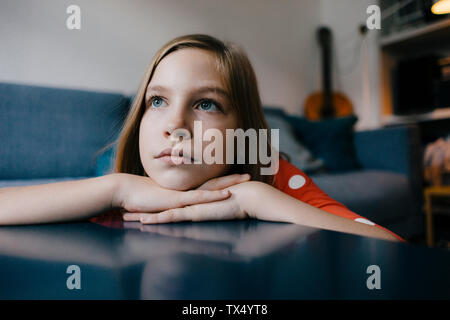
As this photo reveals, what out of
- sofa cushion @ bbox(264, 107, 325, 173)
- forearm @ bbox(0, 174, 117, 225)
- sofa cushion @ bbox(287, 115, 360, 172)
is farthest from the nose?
sofa cushion @ bbox(287, 115, 360, 172)

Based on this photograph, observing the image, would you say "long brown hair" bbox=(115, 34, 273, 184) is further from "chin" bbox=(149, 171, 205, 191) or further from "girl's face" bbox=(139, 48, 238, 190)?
"chin" bbox=(149, 171, 205, 191)

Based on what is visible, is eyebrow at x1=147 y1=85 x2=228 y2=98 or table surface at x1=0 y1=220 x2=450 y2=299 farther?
eyebrow at x1=147 y1=85 x2=228 y2=98

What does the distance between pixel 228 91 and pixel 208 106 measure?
0.05m

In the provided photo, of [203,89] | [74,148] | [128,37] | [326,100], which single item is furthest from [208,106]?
[326,100]

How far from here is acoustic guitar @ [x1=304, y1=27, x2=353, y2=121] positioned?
2.35m

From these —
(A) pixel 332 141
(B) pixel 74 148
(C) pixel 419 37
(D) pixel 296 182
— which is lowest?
(D) pixel 296 182

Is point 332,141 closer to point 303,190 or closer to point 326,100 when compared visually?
point 326,100

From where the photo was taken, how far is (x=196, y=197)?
38 centimetres

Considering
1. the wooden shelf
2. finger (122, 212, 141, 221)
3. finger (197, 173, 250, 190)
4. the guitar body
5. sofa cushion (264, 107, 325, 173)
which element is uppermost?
the wooden shelf

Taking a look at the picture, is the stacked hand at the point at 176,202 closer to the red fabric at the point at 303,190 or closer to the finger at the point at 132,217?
the finger at the point at 132,217

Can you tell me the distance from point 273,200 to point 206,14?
6.06 ft

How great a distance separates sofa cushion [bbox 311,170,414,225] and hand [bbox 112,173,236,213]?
86 cm

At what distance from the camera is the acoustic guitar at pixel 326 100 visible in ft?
7.72
